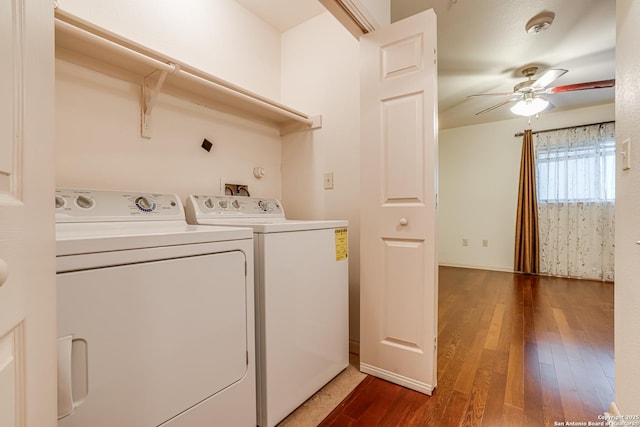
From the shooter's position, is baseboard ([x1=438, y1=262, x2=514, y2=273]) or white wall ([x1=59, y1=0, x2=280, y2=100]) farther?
baseboard ([x1=438, y1=262, x2=514, y2=273])

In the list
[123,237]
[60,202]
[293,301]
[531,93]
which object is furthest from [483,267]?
[60,202]

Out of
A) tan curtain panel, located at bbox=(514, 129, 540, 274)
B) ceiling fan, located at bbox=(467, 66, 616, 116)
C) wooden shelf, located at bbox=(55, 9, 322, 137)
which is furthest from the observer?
tan curtain panel, located at bbox=(514, 129, 540, 274)

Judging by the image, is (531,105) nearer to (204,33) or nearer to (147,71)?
(204,33)

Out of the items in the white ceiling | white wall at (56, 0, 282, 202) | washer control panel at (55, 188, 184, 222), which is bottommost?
Answer: washer control panel at (55, 188, 184, 222)

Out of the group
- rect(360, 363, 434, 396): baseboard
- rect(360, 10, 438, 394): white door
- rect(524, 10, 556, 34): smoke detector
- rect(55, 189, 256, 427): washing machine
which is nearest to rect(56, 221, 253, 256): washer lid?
rect(55, 189, 256, 427): washing machine

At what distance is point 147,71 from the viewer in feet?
4.62

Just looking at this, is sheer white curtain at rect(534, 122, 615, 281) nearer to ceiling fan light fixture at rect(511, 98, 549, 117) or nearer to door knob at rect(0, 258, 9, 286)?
ceiling fan light fixture at rect(511, 98, 549, 117)

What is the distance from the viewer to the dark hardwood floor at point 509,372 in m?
1.34

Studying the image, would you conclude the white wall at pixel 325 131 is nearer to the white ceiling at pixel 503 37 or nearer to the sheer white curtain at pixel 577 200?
the white ceiling at pixel 503 37

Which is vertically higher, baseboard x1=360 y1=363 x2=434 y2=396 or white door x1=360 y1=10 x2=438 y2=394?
white door x1=360 y1=10 x2=438 y2=394

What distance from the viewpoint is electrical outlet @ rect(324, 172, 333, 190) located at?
2072 millimetres

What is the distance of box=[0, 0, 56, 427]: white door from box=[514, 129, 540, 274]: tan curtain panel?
5178 mm

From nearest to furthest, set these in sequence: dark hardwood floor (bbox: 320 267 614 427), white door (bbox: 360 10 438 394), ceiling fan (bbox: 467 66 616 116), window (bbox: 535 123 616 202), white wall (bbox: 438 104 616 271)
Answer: dark hardwood floor (bbox: 320 267 614 427) < white door (bbox: 360 10 438 394) < ceiling fan (bbox: 467 66 616 116) < window (bbox: 535 123 616 202) < white wall (bbox: 438 104 616 271)

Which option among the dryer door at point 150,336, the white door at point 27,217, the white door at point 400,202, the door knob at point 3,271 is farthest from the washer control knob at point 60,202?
the white door at point 400,202
